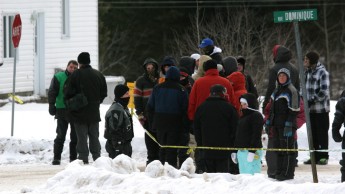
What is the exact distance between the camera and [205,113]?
17531 mm

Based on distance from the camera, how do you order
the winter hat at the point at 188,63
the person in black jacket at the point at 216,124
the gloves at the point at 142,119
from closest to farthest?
the person in black jacket at the point at 216,124 → the gloves at the point at 142,119 → the winter hat at the point at 188,63

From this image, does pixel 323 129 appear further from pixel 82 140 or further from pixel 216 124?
pixel 216 124

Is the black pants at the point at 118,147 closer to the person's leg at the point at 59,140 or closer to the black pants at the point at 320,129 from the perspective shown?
the person's leg at the point at 59,140

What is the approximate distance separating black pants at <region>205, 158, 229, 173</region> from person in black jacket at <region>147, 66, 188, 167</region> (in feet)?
3.81

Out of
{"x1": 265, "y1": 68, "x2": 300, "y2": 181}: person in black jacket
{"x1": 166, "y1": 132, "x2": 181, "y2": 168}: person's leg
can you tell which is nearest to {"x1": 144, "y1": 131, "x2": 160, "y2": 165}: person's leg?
{"x1": 166, "y1": 132, "x2": 181, "y2": 168}: person's leg

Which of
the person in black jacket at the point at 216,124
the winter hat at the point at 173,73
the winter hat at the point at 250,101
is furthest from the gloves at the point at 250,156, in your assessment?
the winter hat at the point at 173,73

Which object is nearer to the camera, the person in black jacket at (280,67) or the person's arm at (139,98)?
the person's arm at (139,98)

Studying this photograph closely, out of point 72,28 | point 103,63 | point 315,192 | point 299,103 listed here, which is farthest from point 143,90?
point 103,63

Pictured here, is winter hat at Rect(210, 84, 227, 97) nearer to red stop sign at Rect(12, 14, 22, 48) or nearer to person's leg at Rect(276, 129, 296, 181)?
person's leg at Rect(276, 129, 296, 181)

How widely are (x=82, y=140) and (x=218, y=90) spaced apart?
3.99 meters

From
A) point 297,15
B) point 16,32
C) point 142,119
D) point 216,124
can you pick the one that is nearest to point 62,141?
point 142,119

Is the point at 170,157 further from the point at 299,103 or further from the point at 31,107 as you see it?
the point at 31,107

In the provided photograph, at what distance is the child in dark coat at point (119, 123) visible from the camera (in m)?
19.5

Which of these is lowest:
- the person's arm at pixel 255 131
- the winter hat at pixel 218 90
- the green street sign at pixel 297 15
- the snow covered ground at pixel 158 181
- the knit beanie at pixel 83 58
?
the snow covered ground at pixel 158 181
